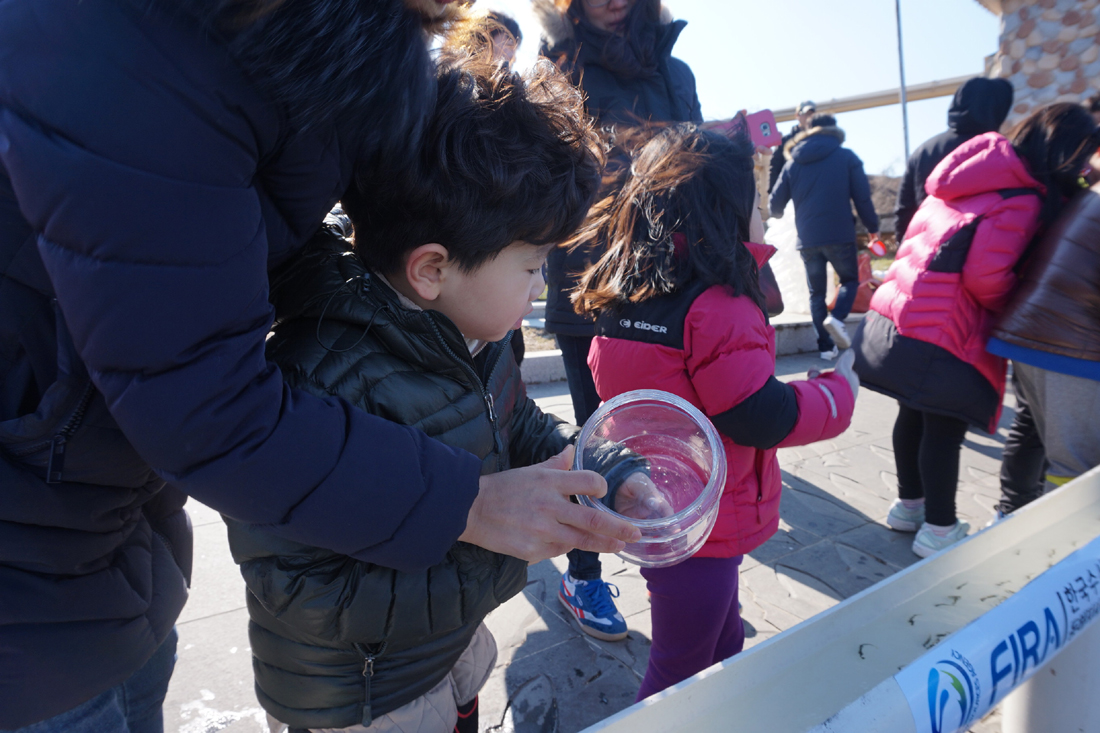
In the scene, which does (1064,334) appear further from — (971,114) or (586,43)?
(586,43)

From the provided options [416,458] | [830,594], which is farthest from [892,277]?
[416,458]

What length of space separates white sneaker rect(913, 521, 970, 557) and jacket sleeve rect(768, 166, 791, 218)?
4674 mm

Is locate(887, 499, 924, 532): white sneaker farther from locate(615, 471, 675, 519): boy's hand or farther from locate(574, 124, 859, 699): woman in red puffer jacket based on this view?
locate(615, 471, 675, 519): boy's hand

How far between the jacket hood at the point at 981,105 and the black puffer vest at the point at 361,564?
373 cm

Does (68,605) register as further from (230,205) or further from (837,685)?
(837,685)

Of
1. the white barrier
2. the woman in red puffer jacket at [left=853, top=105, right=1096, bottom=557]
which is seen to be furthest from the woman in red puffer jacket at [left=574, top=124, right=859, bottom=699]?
the woman in red puffer jacket at [left=853, top=105, right=1096, bottom=557]

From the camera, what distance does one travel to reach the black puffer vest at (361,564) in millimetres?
929

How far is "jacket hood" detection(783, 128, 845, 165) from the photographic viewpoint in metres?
6.43

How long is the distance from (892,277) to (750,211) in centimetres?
147

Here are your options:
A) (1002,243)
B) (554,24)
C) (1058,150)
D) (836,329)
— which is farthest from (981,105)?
(836,329)

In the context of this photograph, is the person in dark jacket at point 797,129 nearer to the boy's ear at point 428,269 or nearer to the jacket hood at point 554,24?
the jacket hood at point 554,24

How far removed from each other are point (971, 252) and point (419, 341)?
2512 mm

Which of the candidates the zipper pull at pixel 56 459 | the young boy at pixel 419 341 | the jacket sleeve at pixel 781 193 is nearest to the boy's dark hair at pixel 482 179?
the young boy at pixel 419 341

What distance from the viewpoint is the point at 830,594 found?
2639 millimetres
